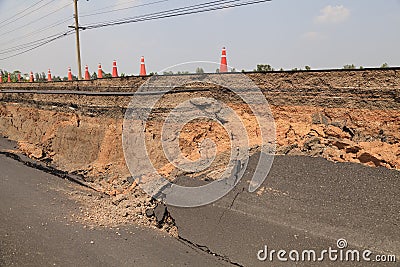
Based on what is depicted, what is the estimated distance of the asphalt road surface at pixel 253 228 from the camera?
14.1 feet

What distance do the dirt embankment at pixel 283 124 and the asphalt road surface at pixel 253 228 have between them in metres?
0.44

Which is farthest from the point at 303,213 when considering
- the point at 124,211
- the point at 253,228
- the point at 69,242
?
the point at 69,242

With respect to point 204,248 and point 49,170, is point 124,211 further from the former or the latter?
point 49,170

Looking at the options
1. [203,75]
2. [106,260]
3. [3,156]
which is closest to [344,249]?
[106,260]

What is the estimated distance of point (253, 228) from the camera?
477cm

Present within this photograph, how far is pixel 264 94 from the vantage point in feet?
21.0

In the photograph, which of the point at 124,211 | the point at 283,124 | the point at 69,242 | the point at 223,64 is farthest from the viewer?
the point at 223,64

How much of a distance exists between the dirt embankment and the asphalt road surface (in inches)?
17.2

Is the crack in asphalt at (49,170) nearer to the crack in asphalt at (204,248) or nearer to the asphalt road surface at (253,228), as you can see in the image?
the asphalt road surface at (253,228)

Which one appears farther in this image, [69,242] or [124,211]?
[124,211]

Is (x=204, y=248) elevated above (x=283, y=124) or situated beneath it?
situated beneath

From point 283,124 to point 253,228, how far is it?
2.21 meters

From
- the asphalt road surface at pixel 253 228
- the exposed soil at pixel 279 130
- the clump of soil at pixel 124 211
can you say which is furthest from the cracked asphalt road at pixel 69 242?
the exposed soil at pixel 279 130

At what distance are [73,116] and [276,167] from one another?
7.31m
